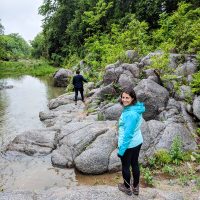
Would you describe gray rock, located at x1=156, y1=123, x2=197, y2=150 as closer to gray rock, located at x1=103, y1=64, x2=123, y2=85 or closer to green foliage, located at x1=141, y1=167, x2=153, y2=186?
green foliage, located at x1=141, y1=167, x2=153, y2=186

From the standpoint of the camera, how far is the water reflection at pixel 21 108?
15.5 meters

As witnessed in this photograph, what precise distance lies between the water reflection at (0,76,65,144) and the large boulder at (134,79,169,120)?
580 cm

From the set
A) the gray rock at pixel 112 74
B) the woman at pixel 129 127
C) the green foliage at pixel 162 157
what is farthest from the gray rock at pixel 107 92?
the woman at pixel 129 127

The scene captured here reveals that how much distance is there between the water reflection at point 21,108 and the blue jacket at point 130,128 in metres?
8.47

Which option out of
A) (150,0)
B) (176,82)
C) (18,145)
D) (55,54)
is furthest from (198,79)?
(55,54)

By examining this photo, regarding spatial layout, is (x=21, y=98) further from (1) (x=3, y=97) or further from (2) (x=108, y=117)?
(2) (x=108, y=117)

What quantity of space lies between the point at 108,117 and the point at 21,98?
1315cm

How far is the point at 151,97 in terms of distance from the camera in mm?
12586

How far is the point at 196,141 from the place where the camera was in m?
11.0

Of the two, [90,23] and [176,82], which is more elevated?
[90,23]

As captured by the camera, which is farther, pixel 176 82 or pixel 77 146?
pixel 176 82

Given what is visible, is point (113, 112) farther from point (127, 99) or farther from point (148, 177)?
point (127, 99)

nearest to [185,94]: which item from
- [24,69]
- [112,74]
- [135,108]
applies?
[112,74]

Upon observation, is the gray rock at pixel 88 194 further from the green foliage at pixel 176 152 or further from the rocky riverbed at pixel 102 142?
the green foliage at pixel 176 152
